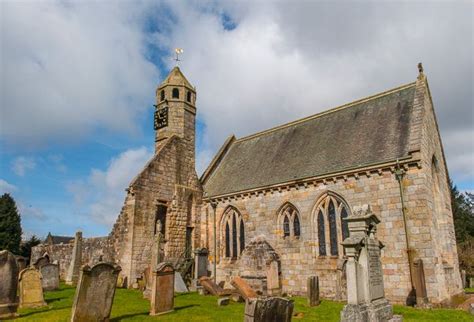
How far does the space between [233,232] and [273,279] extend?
5.34 metres

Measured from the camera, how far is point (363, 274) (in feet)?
29.4

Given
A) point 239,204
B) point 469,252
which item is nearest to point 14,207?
point 239,204

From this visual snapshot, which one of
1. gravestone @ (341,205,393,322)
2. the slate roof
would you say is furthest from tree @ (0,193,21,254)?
gravestone @ (341,205,393,322)

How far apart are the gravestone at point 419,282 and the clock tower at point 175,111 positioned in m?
14.2

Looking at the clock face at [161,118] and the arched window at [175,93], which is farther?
the arched window at [175,93]

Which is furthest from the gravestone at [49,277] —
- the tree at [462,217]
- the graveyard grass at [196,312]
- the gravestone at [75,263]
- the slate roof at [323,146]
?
the tree at [462,217]

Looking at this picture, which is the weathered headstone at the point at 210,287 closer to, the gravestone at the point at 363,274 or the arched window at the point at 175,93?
the gravestone at the point at 363,274

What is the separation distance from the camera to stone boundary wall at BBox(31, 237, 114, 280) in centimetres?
1984

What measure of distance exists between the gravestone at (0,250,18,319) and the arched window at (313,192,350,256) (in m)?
12.6

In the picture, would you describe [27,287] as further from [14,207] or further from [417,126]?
[14,207]

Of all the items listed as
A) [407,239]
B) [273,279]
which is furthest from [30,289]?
[407,239]

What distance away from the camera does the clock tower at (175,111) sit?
74.8ft

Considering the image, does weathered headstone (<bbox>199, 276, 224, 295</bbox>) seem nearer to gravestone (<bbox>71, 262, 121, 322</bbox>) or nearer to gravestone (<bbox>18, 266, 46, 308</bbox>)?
gravestone (<bbox>18, 266, 46, 308</bbox>)

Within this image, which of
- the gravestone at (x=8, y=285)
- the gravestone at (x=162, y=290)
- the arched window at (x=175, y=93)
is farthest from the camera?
the arched window at (x=175, y=93)
